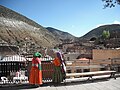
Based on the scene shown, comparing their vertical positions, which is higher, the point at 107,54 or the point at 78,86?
the point at 107,54

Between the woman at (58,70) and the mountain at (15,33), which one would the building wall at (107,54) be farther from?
the mountain at (15,33)

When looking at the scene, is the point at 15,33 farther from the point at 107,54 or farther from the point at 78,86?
the point at 78,86

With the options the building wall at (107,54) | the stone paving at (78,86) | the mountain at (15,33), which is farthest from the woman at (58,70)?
the mountain at (15,33)

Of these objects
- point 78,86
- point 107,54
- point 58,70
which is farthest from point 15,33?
point 78,86

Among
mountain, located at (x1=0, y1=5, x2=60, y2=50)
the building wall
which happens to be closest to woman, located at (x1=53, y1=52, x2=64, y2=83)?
the building wall

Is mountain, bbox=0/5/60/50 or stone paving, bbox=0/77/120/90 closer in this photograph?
stone paving, bbox=0/77/120/90

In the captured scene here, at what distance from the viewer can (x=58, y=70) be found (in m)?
8.33

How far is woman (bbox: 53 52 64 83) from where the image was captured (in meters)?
8.30

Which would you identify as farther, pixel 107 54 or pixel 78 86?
pixel 107 54

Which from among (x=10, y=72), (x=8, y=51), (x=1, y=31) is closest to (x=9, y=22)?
(x=1, y=31)

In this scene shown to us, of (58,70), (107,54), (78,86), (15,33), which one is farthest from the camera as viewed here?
(15,33)

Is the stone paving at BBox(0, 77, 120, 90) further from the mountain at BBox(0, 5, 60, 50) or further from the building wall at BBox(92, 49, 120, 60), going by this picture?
the mountain at BBox(0, 5, 60, 50)

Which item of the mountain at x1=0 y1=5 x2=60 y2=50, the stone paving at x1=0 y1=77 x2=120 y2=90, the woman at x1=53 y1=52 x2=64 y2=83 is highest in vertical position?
the mountain at x1=0 y1=5 x2=60 y2=50

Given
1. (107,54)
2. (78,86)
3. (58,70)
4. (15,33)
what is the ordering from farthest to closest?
(15,33)
(107,54)
(58,70)
(78,86)
